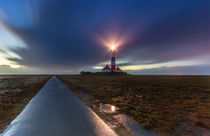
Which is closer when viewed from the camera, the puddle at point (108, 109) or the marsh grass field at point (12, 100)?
the marsh grass field at point (12, 100)

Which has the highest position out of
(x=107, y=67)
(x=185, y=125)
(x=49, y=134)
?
(x=107, y=67)

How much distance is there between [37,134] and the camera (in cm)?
327

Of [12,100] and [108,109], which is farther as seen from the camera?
[12,100]

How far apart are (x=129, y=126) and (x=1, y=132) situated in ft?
18.3

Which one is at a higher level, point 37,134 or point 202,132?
point 37,134

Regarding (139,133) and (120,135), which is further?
(139,133)

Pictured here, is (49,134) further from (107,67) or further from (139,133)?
(107,67)

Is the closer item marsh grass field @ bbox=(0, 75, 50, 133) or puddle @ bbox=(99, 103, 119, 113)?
marsh grass field @ bbox=(0, 75, 50, 133)

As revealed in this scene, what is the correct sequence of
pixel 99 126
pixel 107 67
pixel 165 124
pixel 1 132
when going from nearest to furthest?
pixel 1 132 < pixel 99 126 < pixel 165 124 < pixel 107 67

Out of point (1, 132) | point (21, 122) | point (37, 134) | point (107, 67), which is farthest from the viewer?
point (107, 67)

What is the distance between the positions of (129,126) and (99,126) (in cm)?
151

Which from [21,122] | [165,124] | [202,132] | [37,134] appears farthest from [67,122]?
[202,132]

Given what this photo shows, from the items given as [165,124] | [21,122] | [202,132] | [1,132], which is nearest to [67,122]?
[21,122]

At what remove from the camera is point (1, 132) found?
350 cm
